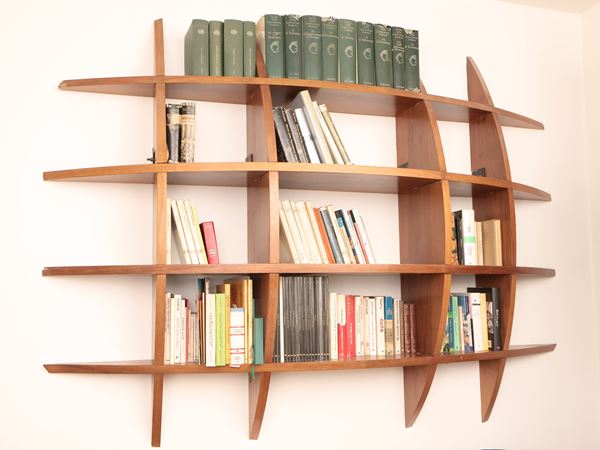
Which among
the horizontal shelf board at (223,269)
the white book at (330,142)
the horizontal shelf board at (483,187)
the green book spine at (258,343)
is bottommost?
the green book spine at (258,343)

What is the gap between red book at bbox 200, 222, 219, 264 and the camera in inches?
96.0

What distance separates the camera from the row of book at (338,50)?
8.45ft

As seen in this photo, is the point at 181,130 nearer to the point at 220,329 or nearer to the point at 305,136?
the point at 305,136

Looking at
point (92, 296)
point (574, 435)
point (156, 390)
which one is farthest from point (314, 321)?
point (574, 435)

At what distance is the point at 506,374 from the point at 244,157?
4.79ft

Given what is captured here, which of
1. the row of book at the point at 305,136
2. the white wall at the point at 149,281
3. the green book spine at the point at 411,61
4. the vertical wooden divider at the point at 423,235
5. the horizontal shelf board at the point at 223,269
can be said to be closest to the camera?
the horizontal shelf board at the point at 223,269

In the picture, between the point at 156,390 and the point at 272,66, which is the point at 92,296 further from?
the point at 272,66

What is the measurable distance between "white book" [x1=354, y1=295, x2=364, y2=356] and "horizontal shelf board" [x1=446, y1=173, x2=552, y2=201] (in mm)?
571

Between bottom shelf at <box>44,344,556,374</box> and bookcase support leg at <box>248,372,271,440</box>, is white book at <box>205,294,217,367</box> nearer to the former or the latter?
bottom shelf at <box>44,344,556,374</box>

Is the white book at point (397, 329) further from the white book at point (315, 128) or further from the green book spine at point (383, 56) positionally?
the green book spine at point (383, 56)

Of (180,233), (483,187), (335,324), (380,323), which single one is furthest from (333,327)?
(483,187)

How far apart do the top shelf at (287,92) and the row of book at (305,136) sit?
0.09 metres

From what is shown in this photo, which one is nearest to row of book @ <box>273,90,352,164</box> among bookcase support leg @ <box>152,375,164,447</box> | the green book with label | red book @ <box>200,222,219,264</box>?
the green book with label

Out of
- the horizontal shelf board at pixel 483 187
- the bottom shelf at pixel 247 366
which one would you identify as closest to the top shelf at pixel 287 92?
the horizontal shelf board at pixel 483 187
